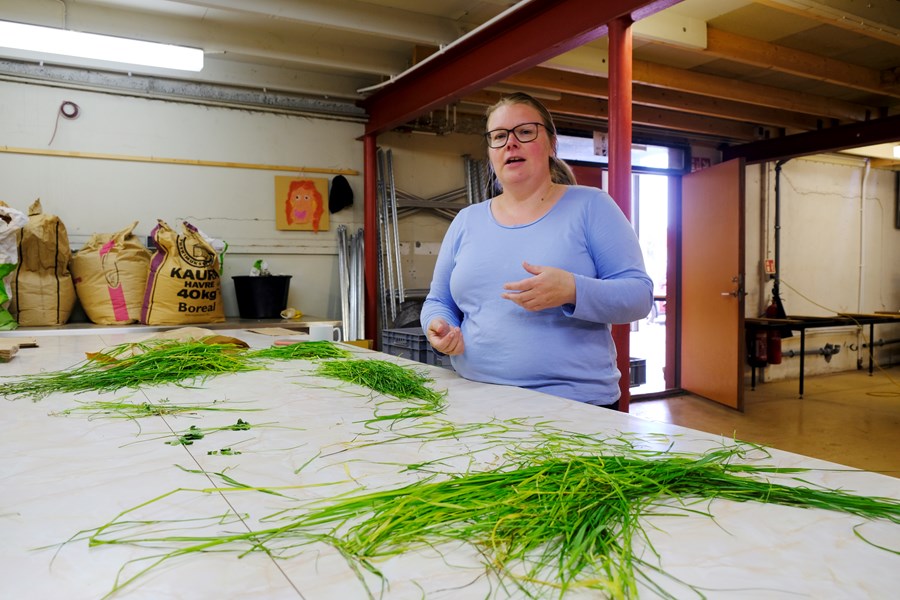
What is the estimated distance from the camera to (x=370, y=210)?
5445 millimetres

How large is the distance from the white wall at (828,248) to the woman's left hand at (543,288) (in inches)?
261

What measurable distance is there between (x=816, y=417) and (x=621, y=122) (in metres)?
4.07

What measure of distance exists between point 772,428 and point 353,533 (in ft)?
17.6

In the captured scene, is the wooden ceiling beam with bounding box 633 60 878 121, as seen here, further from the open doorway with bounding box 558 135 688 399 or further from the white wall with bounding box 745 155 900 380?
the white wall with bounding box 745 155 900 380

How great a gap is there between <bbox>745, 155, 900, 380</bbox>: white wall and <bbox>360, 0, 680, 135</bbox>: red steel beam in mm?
4538

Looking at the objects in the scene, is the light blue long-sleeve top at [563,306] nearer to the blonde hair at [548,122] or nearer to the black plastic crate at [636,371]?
the blonde hair at [548,122]

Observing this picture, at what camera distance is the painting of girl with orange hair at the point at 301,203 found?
5.27 metres

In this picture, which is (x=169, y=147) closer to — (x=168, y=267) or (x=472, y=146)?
(x=168, y=267)

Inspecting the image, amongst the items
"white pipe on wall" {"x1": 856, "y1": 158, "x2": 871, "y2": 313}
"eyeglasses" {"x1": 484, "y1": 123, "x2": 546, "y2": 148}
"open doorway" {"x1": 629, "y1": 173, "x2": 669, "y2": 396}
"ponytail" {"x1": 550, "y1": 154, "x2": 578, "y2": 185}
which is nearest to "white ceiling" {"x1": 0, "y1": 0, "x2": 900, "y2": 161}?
"ponytail" {"x1": 550, "y1": 154, "x2": 578, "y2": 185}

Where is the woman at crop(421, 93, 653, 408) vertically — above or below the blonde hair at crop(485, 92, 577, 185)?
below

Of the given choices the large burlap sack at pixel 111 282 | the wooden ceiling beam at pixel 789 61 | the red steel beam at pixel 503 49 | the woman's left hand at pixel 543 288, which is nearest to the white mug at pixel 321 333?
the woman's left hand at pixel 543 288

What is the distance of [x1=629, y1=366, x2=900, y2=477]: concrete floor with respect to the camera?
453cm

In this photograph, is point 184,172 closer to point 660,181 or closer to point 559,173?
point 559,173

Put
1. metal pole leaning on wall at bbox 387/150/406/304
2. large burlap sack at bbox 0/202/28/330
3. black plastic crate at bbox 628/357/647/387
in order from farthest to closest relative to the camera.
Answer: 1. metal pole leaning on wall at bbox 387/150/406/304
2. large burlap sack at bbox 0/202/28/330
3. black plastic crate at bbox 628/357/647/387
